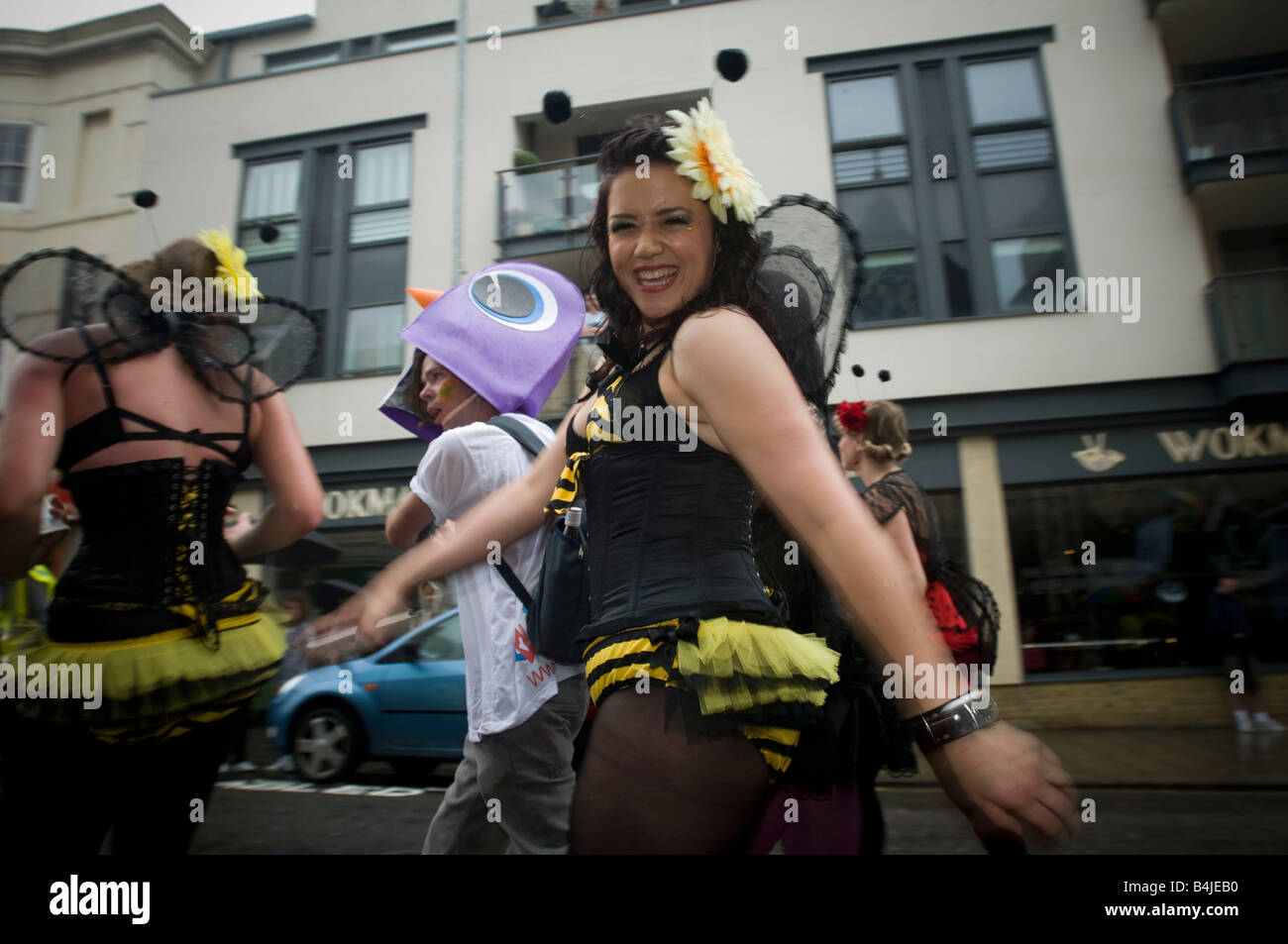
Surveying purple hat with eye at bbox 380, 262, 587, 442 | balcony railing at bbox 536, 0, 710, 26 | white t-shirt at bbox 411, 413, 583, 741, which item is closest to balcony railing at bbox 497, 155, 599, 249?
purple hat with eye at bbox 380, 262, 587, 442

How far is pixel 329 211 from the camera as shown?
2742mm

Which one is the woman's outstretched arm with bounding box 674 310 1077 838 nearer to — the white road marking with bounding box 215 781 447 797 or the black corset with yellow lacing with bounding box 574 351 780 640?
the black corset with yellow lacing with bounding box 574 351 780 640

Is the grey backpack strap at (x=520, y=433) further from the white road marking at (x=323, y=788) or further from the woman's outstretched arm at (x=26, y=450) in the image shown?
the white road marking at (x=323, y=788)

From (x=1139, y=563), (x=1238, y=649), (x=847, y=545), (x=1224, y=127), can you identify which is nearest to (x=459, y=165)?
(x=847, y=545)

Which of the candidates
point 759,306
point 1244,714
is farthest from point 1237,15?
point 1244,714

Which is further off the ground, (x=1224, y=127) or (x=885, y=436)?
(x=1224, y=127)

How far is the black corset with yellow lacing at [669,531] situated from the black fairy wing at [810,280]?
1.05 feet

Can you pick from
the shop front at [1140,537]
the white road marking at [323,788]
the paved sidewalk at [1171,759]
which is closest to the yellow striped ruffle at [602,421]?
the paved sidewalk at [1171,759]

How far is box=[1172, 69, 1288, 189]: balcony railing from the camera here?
2549mm

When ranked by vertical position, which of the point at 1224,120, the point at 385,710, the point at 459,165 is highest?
the point at 1224,120

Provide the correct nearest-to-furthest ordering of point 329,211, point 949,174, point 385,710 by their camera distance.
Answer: point 329,211 → point 385,710 → point 949,174

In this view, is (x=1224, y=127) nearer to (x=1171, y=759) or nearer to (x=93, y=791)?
(x=93, y=791)

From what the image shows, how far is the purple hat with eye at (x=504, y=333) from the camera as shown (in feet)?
6.43

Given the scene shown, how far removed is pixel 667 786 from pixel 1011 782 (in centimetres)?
44
